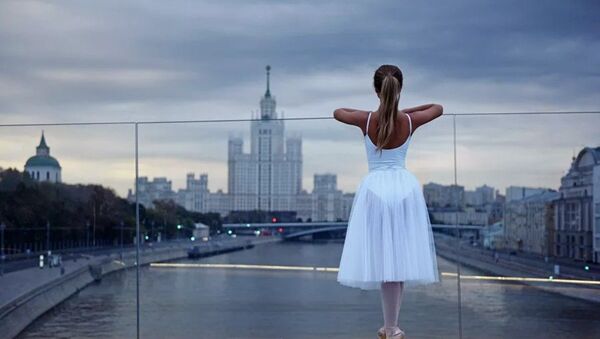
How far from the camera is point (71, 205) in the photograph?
25.2ft

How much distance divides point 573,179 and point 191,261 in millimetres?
3630

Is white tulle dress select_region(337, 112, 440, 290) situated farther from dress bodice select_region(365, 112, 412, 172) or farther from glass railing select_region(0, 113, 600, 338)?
glass railing select_region(0, 113, 600, 338)

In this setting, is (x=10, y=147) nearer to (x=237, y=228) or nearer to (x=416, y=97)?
(x=416, y=97)

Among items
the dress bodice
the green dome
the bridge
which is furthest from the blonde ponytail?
the green dome

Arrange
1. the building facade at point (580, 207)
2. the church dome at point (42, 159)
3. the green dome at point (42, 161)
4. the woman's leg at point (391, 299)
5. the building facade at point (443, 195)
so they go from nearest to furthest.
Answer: the woman's leg at point (391, 299), the building facade at point (443, 195), the building facade at point (580, 207), the church dome at point (42, 159), the green dome at point (42, 161)

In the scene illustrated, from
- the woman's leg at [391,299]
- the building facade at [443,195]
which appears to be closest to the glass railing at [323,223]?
the building facade at [443,195]

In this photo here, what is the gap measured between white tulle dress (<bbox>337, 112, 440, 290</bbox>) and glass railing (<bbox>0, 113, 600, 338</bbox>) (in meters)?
1.84

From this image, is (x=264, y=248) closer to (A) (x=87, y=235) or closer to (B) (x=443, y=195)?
(A) (x=87, y=235)

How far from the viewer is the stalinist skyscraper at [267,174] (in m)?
7.41

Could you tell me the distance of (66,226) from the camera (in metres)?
8.66

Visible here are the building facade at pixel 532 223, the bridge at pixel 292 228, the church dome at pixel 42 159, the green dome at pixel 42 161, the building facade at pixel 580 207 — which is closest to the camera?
the building facade at pixel 580 207

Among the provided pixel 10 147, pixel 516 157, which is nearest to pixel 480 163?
pixel 516 157

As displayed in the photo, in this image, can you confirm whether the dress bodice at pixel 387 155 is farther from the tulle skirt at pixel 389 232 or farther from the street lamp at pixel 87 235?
the street lamp at pixel 87 235

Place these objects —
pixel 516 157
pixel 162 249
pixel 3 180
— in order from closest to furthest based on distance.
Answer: pixel 516 157 < pixel 162 249 < pixel 3 180
